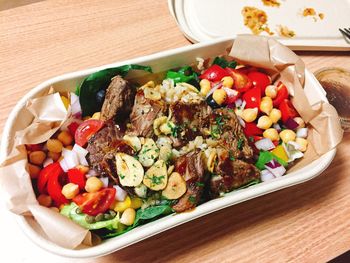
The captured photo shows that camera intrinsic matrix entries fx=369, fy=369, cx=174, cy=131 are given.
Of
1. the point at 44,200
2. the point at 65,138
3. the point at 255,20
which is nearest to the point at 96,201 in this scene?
the point at 44,200

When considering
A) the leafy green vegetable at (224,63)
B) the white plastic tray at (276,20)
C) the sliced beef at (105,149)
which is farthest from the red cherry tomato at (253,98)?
the sliced beef at (105,149)

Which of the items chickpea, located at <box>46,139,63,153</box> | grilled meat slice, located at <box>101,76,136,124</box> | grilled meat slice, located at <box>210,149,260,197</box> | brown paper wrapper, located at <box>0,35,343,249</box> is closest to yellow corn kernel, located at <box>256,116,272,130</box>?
brown paper wrapper, located at <box>0,35,343,249</box>

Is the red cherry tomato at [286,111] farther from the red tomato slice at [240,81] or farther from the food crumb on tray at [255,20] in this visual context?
the food crumb on tray at [255,20]

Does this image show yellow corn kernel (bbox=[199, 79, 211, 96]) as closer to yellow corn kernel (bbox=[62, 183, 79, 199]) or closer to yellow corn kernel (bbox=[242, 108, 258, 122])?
yellow corn kernel (bbox=[242, 108, 258, 122])

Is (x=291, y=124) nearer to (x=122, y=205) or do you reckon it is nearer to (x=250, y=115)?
(x=250, y=115)

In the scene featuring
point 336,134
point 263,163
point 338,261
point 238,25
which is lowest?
point 338,261

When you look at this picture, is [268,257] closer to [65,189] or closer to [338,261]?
[65,189]

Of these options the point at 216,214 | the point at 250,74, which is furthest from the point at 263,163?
the point at 250,74
